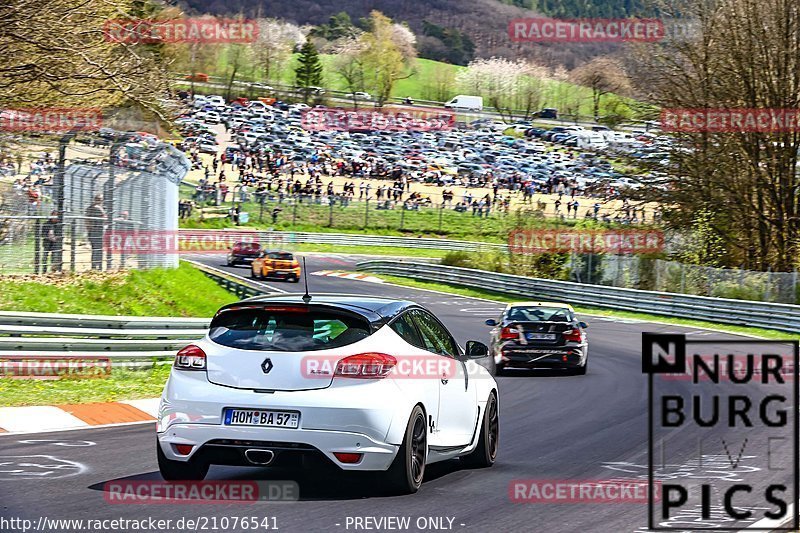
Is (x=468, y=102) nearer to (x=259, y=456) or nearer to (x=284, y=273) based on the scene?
(x=284, y=273)

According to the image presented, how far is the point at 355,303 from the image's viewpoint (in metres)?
8.66

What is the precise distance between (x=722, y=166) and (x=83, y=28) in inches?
956

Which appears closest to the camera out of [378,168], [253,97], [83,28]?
[83,28]

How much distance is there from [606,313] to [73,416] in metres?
28.4

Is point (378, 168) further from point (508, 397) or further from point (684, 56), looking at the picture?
point (508, 397)

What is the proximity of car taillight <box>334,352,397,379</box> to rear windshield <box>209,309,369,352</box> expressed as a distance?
0.52 ft

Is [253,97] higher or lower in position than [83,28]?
higher

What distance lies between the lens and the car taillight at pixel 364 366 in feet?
26.0

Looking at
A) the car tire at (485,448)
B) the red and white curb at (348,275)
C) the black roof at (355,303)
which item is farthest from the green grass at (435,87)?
the black roof at (355,303)

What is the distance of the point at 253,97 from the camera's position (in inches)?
4574

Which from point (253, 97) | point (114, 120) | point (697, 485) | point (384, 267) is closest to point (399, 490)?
point (697, 485)

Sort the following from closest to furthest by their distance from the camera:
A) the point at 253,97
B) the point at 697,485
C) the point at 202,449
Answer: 1. the point at 202,449
2. the point at 697,485
3. the point at 253,97

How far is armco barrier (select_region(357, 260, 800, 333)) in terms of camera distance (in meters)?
33.6

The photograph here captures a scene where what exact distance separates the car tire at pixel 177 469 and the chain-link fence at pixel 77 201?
494 inches
